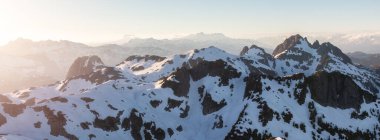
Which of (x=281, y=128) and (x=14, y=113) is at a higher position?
(x=14, y=113)

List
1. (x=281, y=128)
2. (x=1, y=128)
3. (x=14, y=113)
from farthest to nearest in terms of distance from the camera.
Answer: (x=281, y=128) → (x=14, y=113) → (x=1, y=128)

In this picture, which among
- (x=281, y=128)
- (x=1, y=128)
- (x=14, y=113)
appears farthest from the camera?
(x=281, y=128)

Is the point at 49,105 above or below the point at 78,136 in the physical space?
above

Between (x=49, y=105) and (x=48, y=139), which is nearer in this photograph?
(x=48, y=139)

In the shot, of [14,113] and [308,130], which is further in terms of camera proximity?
[308,130]

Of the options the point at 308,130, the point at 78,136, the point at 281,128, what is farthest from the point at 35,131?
the point at 308,130

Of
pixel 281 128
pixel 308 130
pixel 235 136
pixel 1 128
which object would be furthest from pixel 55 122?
pixel 308 130

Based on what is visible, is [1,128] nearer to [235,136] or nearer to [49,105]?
[49,105]

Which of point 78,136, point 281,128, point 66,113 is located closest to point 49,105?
point 66,113

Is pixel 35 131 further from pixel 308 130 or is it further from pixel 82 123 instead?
pixel 308 130
